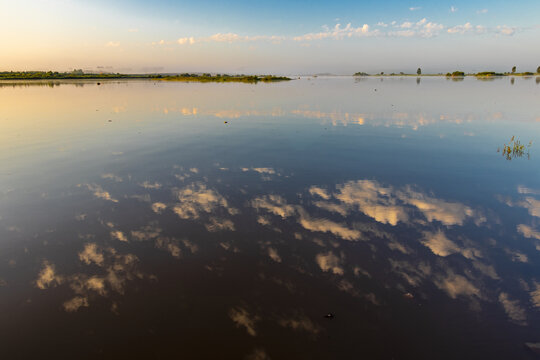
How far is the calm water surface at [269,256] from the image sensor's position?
614 centimetres

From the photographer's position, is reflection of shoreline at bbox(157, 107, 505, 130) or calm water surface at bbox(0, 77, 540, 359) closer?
calm water surface at bbox(0, 77, 540, 359)

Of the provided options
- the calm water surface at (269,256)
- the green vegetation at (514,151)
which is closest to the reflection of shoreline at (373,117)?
the green vegetation at (514,151)

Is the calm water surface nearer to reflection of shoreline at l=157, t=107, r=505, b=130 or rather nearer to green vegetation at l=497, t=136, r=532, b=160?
green vegetation at l=497, t=136, r=532, b=160

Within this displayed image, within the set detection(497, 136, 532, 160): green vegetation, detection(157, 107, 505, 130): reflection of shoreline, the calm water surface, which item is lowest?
the calm water surface

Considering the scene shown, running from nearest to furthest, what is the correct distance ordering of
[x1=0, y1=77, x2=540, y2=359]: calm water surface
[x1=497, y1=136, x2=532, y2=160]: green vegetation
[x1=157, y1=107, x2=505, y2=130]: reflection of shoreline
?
1. [x1=0, y1=77, x2=540, y2=359]: calm water surface
2. [x1=497, y1=136, x2=532, y2=160]: green vegetation
3. [x1=157, y1=107, x2=505, y2=130]: reflection of shoreline

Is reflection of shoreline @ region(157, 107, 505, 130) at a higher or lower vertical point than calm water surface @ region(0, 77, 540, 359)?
higher

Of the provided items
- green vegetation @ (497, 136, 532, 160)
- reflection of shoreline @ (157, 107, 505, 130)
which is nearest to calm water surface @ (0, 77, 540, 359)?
green vegetation @ (497, 136, 532, 160)

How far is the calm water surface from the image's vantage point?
614cm

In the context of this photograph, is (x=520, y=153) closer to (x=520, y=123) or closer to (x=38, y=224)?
(x=520, y=123)

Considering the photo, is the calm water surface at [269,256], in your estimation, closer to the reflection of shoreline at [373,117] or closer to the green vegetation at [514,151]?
the green vegetation at [514,151]

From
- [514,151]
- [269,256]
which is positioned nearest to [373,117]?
[514,151]

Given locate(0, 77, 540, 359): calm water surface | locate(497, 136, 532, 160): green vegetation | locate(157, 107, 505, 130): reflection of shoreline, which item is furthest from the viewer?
locate(157, 107, 505, 130): reflection of shoreline

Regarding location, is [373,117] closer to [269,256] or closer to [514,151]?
[514,151]

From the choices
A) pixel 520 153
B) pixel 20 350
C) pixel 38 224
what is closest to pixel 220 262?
pixel 20 350
